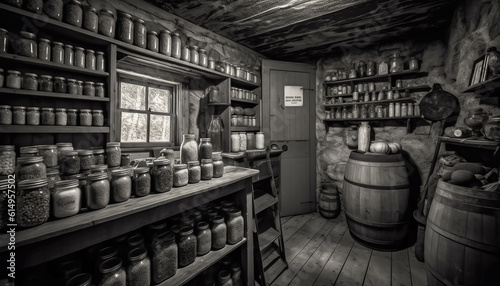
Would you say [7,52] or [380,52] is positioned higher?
[380,52]

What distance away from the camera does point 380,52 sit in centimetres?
318

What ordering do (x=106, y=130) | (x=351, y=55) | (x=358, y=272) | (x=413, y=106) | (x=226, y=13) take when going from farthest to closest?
(x=351, y=55) < (x=413, y=106) < (x=226, y=13) < (x=358, y=272) < (x=106, y=130)

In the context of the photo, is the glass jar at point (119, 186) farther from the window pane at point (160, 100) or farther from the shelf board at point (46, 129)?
the window pane at point (160, 100)

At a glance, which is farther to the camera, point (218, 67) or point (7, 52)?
point (218, 67)

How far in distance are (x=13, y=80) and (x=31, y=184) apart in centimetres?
104

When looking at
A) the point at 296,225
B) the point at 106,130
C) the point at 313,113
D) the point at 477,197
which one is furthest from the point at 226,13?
the point at 296,225

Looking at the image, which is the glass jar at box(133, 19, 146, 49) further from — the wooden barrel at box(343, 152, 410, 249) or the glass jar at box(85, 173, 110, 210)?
the wooden barrel at box(343, 152, 410, 249)

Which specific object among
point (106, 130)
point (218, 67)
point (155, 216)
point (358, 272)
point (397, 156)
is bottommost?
point (358, 272)

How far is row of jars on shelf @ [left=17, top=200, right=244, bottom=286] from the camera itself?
3.20 feet

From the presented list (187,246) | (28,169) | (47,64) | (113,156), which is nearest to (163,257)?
(187,246)

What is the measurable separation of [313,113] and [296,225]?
186cm

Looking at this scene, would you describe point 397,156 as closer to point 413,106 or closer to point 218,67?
point 413,106

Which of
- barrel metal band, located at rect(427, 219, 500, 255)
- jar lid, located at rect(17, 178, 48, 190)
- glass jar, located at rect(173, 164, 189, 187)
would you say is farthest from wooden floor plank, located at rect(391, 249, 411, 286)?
jar lid, located at rect(17, 178, 48, 190)

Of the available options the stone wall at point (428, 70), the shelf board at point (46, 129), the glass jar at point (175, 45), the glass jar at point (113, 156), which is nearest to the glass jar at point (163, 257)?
the glass jar at point (113, 156)
